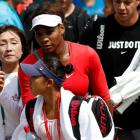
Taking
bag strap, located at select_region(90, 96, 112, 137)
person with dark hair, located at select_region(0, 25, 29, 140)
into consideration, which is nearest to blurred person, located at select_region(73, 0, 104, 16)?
person with dark hair, located at select_region(0, 25, 29, 140)

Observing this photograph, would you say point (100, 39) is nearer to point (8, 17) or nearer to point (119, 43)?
point (119, 43)

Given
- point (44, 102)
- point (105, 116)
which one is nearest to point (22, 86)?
point (44, 102)

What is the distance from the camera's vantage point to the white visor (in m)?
4.63

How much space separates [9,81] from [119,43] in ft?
3.28

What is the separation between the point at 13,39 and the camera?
5023 millimetres

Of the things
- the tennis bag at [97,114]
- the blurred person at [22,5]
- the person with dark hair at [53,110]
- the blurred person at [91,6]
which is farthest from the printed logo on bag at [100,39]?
the blurred person at [91,6]

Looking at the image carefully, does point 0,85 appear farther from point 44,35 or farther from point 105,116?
point 105,116

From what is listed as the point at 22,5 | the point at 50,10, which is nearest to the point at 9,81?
the point at 50,10

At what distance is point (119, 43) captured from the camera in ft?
17.4

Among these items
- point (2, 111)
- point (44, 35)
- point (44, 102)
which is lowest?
point (2, 111)

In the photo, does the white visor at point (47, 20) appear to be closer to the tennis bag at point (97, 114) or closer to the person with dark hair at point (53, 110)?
the person with dark hair at point (53, 110)

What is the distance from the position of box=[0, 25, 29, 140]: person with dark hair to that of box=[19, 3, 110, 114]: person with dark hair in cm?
20

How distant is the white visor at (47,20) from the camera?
4627 mm

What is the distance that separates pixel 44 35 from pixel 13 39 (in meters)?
0.45
